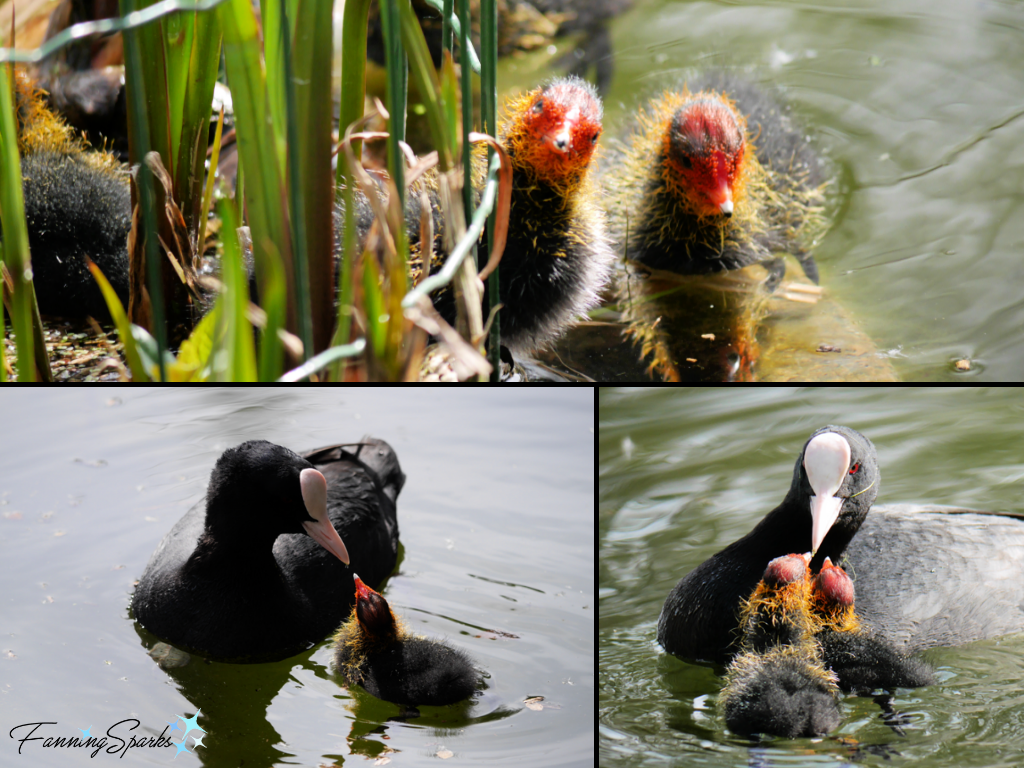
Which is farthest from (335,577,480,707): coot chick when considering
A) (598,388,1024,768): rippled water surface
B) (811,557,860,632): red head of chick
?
(811,557,860,632): red head of chick

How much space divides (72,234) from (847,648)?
173cm

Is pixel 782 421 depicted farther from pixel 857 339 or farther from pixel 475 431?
pixel 475 431

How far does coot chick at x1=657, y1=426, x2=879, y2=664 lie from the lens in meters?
1.59

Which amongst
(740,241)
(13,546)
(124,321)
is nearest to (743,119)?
(740,241)

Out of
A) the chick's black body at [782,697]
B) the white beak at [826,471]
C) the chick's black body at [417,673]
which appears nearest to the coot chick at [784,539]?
the white beak at [826,471]

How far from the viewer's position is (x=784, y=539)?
1.72 metres

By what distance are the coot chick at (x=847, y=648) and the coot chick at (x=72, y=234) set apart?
1471 millimetres

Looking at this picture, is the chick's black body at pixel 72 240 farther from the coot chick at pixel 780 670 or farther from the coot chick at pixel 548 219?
the coot chick at pixel 780 670

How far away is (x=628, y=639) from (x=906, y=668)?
48cm

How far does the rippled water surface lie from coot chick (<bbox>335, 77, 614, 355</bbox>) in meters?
0.31

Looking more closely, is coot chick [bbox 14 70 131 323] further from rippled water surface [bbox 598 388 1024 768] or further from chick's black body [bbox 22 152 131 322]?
rippled water surface [bbox 598 388 1024 768]

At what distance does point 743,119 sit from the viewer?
2.36 metres

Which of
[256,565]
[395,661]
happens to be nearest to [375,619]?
[395,661]

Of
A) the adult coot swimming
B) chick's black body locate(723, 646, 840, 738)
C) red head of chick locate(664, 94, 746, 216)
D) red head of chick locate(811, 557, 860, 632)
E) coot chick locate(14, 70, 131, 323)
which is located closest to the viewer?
chick's black body locate(723, 646, 840, 738)
